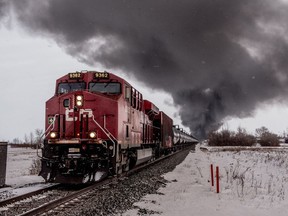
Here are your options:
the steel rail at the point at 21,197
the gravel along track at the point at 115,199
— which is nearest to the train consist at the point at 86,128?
the steel rail at the point at 21,197

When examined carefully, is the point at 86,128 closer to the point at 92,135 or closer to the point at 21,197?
the point at 92,135

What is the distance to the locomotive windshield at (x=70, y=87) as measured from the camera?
1166 centimetres

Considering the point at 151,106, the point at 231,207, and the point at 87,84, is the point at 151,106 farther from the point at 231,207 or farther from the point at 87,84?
the point at 231,207

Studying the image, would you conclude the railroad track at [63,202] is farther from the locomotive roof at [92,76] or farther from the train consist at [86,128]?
the locomotive roof at [92,76]

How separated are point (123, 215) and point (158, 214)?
739 millimetres

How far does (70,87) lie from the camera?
38.6 ft

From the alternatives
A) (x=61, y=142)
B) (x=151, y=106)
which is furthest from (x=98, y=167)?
(x=151, y=106)

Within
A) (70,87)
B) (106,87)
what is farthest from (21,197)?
(106,87)

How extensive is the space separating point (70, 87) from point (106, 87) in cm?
134

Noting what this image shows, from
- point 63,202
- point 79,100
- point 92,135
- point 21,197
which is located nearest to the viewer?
point 63,202

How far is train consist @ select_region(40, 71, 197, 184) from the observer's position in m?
9.90

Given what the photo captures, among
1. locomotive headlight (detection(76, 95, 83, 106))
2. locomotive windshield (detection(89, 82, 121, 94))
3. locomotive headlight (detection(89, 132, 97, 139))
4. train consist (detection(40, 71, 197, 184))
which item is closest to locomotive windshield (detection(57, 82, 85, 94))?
train consist (detection(40, 71, 197, 184))

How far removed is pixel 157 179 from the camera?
12.3 metres

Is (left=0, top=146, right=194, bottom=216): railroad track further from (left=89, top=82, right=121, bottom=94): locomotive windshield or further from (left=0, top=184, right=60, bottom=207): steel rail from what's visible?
(left=89, top=82, right=121, bottom=94): locomotive windshield
